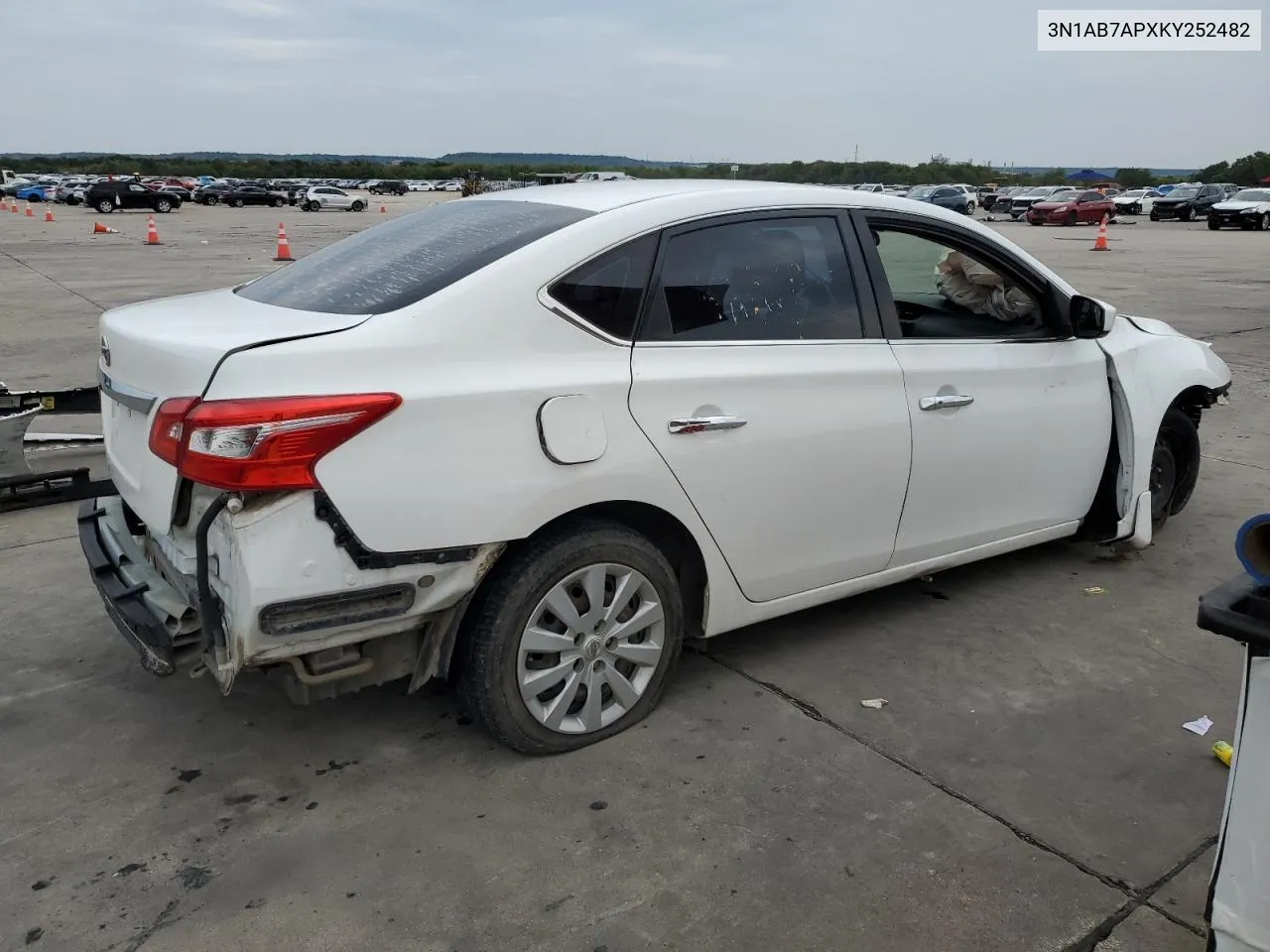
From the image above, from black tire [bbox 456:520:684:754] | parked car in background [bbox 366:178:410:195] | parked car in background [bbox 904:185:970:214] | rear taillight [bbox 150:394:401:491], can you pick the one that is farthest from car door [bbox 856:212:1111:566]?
parked car in background [bbox 366:178:410:195]

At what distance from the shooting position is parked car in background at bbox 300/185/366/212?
49.8 m

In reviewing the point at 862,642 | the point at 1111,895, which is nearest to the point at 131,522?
the point at 862,642

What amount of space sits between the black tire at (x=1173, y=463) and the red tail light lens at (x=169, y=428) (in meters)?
4.17

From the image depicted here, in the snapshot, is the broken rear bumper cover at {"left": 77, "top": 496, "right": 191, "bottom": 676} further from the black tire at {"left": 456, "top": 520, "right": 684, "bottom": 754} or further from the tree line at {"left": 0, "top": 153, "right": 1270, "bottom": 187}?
the tree line at {"left": 0, "top": 153, "right": 1270, "bottom": 187}

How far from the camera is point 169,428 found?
2.67 m

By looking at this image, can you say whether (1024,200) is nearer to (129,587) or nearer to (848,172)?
(848,172)

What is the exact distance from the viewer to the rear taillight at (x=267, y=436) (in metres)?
2.48

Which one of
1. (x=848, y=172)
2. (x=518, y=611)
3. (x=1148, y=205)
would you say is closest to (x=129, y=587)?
(x=518, y=611)

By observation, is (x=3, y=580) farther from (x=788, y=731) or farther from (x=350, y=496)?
(x=788, y=731)

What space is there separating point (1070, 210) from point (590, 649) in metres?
41.1

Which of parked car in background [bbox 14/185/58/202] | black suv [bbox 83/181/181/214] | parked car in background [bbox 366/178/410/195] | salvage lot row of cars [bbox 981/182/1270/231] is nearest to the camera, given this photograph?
salvage lot row of cars [bbox 981/182/1270/231]

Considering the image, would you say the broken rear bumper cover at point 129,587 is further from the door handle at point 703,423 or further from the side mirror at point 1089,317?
the side mirror at point 1089,317

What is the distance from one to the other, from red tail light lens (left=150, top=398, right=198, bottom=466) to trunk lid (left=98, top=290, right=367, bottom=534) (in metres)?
0.03

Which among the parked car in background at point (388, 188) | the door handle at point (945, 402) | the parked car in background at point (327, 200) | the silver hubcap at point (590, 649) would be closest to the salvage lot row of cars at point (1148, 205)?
the parked car in background at point (327, 200)
